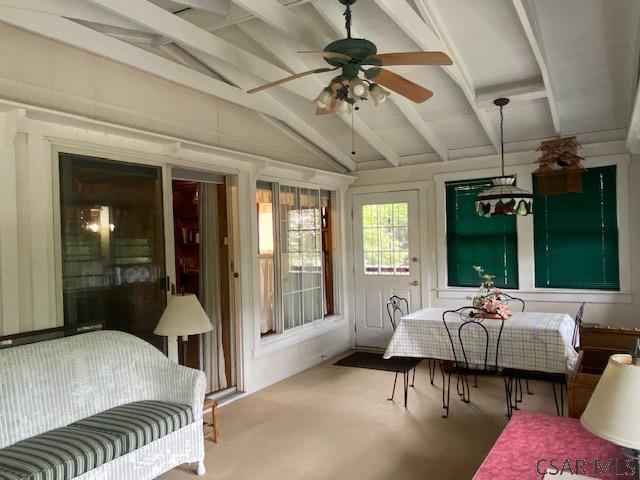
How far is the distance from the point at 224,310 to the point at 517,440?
3274 mm

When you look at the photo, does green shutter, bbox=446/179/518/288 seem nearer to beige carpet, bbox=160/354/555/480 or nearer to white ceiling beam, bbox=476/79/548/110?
beige carpet, bbox=160/354/555/480

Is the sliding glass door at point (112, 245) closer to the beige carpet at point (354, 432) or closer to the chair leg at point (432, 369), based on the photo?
the beige carpet at point (354, 432)

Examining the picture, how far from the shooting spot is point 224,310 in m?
→ 5.05

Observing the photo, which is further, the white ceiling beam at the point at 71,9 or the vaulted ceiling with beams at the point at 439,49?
the vaulted ceiling with beams at the point at 439,49

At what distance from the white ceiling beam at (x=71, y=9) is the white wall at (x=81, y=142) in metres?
0.34

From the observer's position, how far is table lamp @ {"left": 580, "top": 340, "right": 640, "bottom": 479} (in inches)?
56.9

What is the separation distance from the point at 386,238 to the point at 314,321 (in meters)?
1.44

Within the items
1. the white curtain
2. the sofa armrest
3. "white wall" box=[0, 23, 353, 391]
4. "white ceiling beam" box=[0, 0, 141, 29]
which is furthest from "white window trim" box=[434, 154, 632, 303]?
"white ceiling beam" box=[0, 0, 141, 29]

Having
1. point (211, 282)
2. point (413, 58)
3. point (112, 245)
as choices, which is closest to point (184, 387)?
point (112, 245)

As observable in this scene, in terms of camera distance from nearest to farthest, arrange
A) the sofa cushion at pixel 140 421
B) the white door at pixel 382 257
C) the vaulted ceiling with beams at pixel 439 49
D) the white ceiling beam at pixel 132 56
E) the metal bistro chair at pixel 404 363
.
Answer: the sofa cushion at pixel 140 421
the white ceiling beam at pixel 132 56
the vaulted ceiling with beams at pixel 439 49
the metal bistro chair at pixel 404 363
the white door at pixel 382 257

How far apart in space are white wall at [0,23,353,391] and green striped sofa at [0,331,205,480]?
0.41 m

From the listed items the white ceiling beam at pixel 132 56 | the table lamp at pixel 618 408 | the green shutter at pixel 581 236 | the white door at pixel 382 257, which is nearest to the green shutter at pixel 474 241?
the green shutter at pixel 581 236

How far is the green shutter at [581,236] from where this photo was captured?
16.8 feet

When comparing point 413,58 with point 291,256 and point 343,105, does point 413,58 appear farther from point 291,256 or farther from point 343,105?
point 291,256
